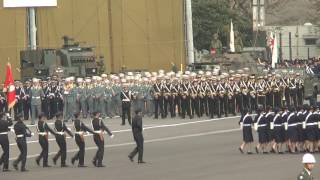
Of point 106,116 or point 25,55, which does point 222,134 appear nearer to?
point 106,116

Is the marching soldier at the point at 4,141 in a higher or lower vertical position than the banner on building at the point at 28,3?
lower

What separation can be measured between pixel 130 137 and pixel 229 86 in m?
7.40

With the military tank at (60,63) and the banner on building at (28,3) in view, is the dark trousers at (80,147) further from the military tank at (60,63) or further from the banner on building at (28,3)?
the banner on building at (28,3)

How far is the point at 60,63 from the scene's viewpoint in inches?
1810

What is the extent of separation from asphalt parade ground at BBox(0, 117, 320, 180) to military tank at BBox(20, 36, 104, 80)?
7837mm

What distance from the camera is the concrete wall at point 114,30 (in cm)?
5425

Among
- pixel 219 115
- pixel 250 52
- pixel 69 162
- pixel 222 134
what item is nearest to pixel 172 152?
pixel 69 162

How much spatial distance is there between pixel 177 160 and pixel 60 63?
1940 centimetres

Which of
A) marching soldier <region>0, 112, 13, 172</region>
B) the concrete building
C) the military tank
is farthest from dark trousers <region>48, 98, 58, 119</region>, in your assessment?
the concrete building

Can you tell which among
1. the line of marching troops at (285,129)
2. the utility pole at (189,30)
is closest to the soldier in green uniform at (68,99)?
the line of marching troops at (285,129)

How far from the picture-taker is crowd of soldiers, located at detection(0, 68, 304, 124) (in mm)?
40406

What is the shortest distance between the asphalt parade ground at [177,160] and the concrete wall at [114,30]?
1760 cm

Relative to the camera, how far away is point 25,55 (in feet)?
153

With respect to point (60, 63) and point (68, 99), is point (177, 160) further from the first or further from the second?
point (60, 63)
